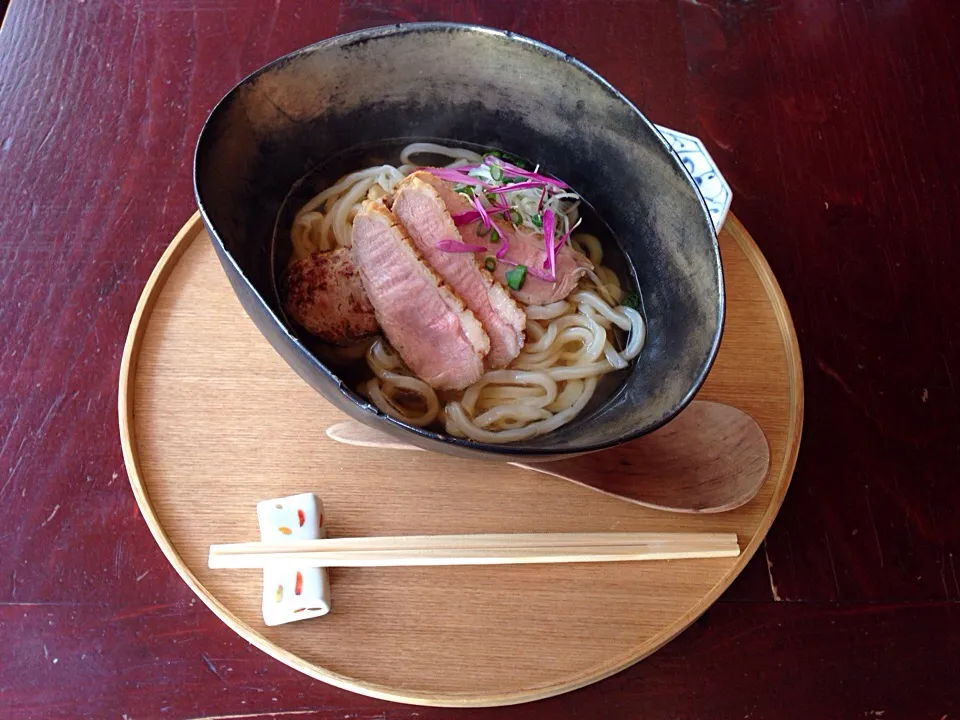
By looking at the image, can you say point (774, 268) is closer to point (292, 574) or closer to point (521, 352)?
point (521, 352)

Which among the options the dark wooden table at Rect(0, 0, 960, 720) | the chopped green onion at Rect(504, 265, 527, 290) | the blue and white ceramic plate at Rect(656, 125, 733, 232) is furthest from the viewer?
the blue and white ceramic plate at Rect(656, 125, 733, 232)

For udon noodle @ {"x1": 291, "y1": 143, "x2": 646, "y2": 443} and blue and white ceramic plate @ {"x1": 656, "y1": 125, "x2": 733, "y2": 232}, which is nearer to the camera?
udon noodle @ {"x1": 291, "y1": 143, "x2": 646, "y2": 443}

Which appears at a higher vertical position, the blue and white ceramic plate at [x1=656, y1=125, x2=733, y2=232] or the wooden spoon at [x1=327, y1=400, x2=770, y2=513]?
the blue and white ceramic plate at [x1=656, y1=125, x2=733, y2=232]

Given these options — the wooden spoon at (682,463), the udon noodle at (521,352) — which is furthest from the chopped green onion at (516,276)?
the wooden spoon at (682,463)

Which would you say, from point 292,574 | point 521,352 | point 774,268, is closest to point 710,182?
point 774,268

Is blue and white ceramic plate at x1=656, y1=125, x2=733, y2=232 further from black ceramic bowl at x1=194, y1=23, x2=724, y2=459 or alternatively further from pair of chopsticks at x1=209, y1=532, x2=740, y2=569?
pair of chopsticks at x1=209, y1=532, x2=740, y2=569

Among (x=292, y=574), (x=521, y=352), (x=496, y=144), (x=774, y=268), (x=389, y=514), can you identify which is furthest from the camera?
(x=774, y=268)

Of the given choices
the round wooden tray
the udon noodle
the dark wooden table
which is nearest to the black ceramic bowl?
the udon noodle

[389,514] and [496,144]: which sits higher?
[496,144]
